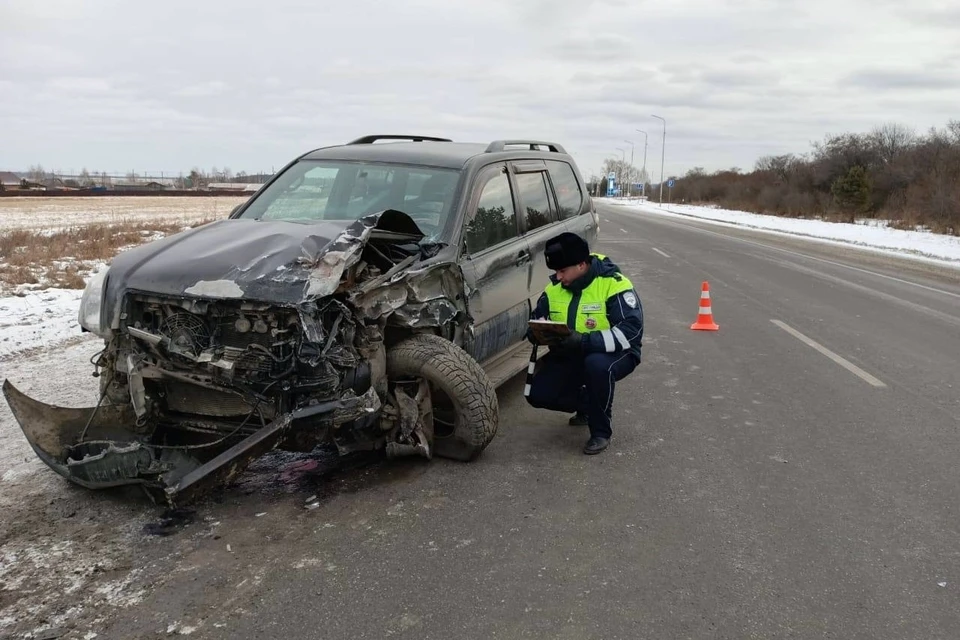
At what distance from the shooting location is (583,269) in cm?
491

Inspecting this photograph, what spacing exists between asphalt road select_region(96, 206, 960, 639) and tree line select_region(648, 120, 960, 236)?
1237 inches

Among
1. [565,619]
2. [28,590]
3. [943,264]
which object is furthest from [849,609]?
[943,264]

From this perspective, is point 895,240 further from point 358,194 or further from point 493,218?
point 358,194

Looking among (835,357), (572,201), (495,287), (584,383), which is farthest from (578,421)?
(835,357)

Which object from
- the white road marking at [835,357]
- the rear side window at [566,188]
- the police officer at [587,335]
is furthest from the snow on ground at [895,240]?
the police officer at [587,335]

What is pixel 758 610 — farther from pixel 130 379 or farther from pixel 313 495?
pixel 130 379

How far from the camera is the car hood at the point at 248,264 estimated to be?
12.3 ft

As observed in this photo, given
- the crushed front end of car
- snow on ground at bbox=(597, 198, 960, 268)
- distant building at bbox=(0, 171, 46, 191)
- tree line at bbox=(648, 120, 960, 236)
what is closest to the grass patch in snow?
the crushed front end of car

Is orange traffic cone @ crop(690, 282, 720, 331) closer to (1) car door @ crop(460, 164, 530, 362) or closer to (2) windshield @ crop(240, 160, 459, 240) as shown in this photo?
(1) car door @ crop(460, 164, 530, 362)

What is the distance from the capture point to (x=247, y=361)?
3.76 meters

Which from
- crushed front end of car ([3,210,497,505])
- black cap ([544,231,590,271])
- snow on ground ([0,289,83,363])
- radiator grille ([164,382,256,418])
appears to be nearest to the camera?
crushed front end of car ([3,210,497,505])

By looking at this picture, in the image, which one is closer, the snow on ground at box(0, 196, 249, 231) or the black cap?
the black cap

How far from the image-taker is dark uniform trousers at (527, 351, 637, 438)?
16.0ft

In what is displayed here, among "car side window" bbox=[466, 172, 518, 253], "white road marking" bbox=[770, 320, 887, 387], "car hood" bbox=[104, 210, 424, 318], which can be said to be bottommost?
"white road marking" bbox=[770, 320, 887, 387]
